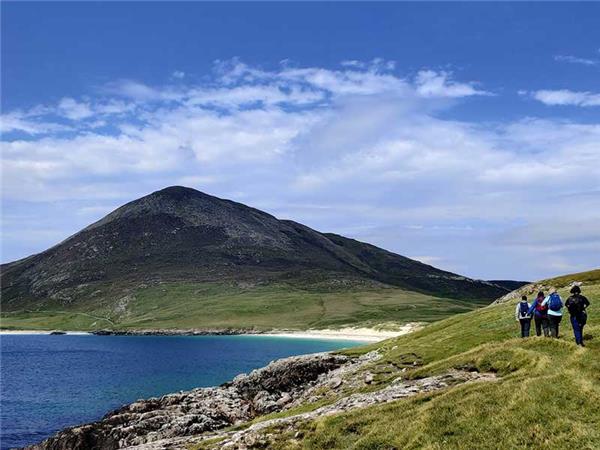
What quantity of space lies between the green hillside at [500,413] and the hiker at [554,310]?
2.38 meters

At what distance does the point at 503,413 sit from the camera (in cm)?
2648

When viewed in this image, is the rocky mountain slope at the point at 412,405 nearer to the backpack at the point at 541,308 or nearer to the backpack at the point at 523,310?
the backpack at the point at 541,308

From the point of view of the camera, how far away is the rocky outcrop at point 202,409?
164 ft

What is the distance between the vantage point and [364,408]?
33.5 m

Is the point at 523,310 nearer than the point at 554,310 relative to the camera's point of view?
No

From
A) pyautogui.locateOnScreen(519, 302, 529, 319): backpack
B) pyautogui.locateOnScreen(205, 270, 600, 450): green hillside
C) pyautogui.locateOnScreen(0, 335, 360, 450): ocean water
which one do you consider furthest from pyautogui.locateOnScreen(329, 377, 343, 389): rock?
pyautogui.locateOnScreen(0, 335, 360, 450): ocean water

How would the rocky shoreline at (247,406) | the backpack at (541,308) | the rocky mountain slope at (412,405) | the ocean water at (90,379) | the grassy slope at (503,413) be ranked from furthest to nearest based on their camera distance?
the ocean water at (90,379) < the backpack at (541,308) < the rocky shoreline at (247,406) < the rocky mountain slope at (412,405) < the grassy slope at (503,413)

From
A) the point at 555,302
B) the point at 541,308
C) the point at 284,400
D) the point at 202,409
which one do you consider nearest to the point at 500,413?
the point at 555,302

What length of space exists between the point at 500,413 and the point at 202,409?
35.8m

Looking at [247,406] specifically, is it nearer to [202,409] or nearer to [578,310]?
[202,409]

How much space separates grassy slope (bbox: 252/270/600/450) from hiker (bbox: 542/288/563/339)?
8.33 ft

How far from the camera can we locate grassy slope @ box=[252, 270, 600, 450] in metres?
24.2

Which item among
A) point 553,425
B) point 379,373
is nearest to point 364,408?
point 553,425

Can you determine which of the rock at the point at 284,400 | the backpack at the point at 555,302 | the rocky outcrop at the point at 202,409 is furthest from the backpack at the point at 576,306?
the rock at the point at 284,400
